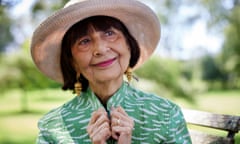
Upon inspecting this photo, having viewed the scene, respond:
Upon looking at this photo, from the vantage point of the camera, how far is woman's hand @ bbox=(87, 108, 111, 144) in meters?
1.17

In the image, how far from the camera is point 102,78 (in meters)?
1.25

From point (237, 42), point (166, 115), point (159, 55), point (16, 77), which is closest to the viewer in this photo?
point (166, 115)

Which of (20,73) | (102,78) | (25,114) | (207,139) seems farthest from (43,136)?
(25,114)

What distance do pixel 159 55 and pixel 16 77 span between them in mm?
4440

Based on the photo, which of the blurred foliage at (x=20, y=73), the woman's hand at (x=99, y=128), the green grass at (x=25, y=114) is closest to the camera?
the woman's hand at (x=99, y=128)

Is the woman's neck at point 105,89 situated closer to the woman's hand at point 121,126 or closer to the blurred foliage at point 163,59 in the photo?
the woman's hand at point 121,126

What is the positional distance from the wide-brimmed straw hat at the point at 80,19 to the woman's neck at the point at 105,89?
202 mm

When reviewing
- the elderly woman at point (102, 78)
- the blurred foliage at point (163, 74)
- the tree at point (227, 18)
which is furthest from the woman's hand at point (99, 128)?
the tree at point (227, 18)

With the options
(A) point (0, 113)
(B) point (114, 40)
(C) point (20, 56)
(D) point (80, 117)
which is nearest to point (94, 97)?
Result: (D) point (80, 117)

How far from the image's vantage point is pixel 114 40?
4.10 feet

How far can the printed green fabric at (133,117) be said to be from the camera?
50.6 inches

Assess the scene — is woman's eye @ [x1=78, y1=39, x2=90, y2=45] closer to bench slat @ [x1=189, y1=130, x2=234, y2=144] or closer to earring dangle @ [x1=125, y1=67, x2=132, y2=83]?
earring dangle @ [x1=125, y1=67, x2=132, y2=83]

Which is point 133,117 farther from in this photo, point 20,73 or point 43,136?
point 20,73

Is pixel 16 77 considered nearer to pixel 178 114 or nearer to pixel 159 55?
pixel 159 55
